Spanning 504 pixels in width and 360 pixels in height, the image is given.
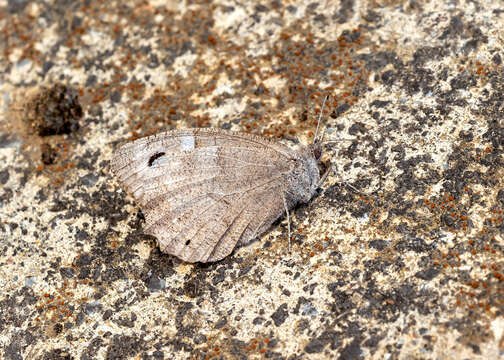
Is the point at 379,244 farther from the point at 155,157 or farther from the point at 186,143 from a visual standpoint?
the point at 155,157

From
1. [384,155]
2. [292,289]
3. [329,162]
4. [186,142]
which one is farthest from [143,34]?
[292,289]

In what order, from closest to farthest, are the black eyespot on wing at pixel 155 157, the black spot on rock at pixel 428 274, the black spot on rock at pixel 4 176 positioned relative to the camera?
the black spot on rock at pixel 428 274, the black eyespot on wing at pixel 155 157, the black spot on rock at pixel 4 176

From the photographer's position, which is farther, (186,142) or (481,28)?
(481,28)

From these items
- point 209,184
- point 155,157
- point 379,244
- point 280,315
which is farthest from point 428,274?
point 155,157

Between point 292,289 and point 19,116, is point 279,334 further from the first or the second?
point 19,116

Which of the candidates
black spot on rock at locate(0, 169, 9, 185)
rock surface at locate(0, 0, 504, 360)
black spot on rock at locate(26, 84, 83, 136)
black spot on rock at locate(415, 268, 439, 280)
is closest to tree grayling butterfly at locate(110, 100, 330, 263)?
rock surface at locate(0, 0, 504, 360)

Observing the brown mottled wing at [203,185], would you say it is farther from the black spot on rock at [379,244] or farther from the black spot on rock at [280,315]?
the black spot on rock at [379,244]

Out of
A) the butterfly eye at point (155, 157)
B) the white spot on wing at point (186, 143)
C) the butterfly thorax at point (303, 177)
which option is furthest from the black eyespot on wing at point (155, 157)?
the butterfly thorax at point (303, 177)
